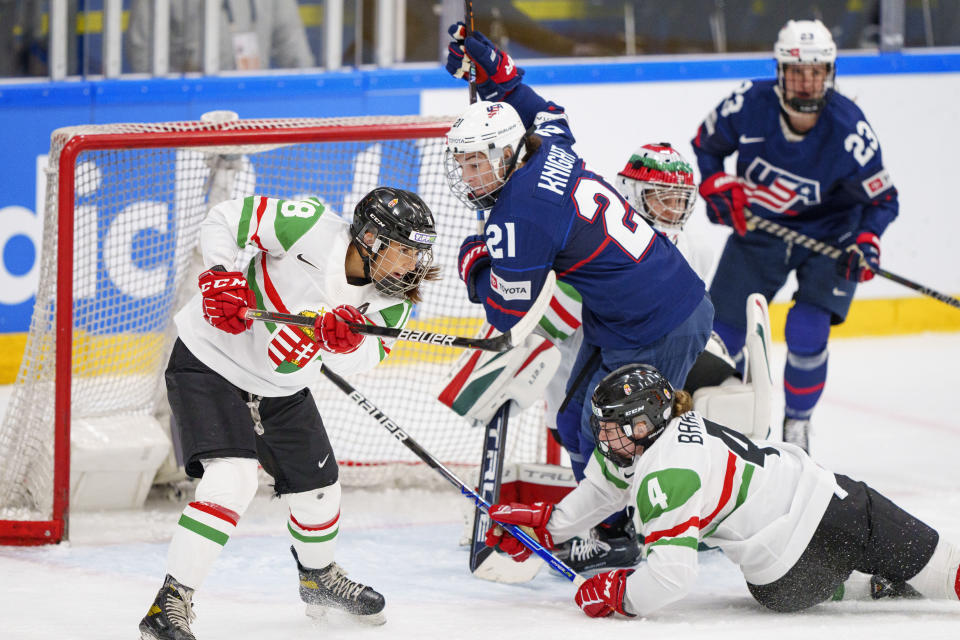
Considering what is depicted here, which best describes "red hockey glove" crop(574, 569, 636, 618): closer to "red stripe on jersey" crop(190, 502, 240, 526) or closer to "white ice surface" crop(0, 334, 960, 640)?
"white ice surface" crop(0, 334, 960, 640)

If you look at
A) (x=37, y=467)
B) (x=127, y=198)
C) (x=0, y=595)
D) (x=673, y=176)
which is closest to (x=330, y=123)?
(x=127, y=198)

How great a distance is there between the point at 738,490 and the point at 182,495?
1.77 meters

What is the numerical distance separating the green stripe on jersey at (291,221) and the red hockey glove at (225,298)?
13 cm

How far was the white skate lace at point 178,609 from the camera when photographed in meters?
2.65

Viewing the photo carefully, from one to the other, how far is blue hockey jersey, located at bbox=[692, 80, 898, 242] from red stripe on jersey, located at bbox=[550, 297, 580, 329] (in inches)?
45.8

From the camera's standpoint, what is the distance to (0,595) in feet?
10.4

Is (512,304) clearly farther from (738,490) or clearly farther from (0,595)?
(0,595)

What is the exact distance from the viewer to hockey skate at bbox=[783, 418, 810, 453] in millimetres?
4395

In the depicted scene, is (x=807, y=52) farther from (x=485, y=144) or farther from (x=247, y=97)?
(x=247, y=97)

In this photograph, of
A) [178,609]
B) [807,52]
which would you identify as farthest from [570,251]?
[807,52]

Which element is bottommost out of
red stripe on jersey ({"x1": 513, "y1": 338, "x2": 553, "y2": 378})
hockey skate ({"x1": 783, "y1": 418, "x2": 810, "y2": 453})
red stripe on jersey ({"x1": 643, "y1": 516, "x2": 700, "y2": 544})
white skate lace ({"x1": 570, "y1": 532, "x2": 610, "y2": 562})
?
hockey skate ({"x1": 783, "y1": 418, "x2": 810, "y2": 453})

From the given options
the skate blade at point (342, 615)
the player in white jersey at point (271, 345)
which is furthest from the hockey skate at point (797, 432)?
the player in white jersey at point (271, 345)

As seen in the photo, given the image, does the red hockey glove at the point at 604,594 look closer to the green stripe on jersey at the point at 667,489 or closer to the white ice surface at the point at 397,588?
the white ice surface at the point at 397,588

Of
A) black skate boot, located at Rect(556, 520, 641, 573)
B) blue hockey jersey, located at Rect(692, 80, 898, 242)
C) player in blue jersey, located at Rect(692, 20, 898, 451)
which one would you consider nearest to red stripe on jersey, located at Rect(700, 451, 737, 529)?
black skate boot, located at Rect(556, 520, 641, 573)
